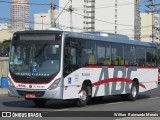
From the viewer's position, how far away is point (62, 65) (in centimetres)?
1773

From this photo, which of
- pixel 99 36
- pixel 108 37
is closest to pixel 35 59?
pixel 99 36

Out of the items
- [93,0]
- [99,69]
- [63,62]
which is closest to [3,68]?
[99,69]

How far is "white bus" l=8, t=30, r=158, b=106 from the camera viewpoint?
17.7m

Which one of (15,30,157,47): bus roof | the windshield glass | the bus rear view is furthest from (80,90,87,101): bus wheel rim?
(15,30,157,47): bus roof

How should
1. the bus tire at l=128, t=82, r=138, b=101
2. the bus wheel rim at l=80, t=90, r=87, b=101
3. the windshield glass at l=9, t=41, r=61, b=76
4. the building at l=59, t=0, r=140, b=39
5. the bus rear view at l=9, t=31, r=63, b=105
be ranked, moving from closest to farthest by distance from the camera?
the bus rear view at l=9, t=31, r=63, b=105
the windshield glass at l=9, t=41, r=61, b=76
the bus wheel rim at l=80, t=90, r=87, b=101
the bus tire at l=128, t=82, r=138, b=101
the building at l=59, t=0, r=140, b=39

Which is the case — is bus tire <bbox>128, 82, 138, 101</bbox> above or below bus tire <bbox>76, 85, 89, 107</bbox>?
below

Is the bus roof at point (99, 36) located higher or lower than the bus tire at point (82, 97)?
higher

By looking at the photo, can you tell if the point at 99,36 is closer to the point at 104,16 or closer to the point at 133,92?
the point at 133,92

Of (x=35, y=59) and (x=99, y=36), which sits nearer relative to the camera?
(x=35, y=59)

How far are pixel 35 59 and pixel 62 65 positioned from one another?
1091mm

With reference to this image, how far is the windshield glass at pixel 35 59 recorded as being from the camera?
58.3 ft

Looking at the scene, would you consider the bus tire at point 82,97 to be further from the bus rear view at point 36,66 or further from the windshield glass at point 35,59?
the windshield glass at point 35,59

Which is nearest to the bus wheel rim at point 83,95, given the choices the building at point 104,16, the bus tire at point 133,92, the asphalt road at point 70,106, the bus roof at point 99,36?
the asphalt road at point 70,106

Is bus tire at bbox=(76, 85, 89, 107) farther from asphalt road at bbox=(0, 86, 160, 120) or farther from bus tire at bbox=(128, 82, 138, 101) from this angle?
bus tire at bbox=(128, 82, 138, 101)
